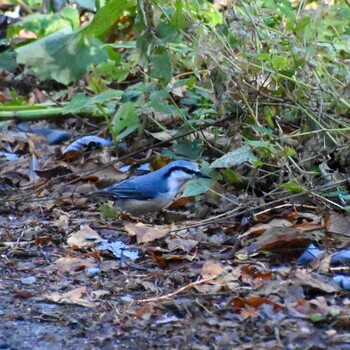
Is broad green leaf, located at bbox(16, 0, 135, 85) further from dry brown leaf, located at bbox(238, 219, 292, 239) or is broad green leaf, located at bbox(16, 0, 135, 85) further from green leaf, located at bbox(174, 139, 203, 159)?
dry brown leaf, located at bbox(238, 219, 292, 239)

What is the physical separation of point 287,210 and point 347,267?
3.30 ft

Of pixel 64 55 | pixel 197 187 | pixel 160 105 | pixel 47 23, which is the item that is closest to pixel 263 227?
pixel 197 187

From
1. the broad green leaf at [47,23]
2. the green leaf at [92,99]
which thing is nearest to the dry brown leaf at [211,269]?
the green leaf at [92,99]

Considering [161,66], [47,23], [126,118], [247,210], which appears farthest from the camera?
[47,23]

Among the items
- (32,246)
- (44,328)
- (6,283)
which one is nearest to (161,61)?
(32,246)

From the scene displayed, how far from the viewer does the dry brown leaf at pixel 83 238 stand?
4738 mm

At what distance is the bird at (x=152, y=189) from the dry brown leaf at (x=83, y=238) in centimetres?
53

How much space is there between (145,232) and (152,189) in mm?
652

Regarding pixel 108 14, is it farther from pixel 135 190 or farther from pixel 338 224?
pixel 338 224

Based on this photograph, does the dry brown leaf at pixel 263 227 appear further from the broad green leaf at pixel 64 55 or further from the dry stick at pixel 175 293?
the broad green leaf at pixel 64 55

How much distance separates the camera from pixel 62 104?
7168mm

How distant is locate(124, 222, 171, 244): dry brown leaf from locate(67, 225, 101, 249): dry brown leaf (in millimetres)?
179

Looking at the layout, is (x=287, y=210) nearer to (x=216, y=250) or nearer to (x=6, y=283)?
(x=216, y=250)

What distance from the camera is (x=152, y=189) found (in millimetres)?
Answer: 5383
